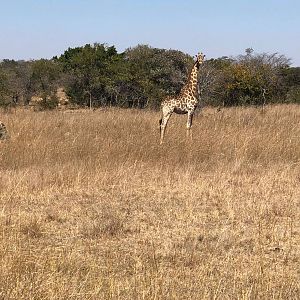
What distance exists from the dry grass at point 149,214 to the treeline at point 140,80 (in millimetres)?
12539

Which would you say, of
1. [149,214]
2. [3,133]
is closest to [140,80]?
[3,133]

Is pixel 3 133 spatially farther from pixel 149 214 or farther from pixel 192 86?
pixel 149 214

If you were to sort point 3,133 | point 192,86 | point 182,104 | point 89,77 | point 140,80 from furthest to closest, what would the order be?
1. point 89,77
2. point 140,80
3. point 192,86
4. point 182,104
5. point 3,133

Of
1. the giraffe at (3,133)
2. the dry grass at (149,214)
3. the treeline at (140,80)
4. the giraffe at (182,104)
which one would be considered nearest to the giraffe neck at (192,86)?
the giraffe at (182,104)

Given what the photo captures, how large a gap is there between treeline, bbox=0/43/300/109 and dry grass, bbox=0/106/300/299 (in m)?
12.5

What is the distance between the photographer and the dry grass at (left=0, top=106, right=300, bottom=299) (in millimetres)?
3479

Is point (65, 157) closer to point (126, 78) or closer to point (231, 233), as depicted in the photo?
point (231, 233)

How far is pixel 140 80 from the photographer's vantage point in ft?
84.5

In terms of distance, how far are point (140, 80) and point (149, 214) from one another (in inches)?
811

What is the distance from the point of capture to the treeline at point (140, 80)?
939 inches

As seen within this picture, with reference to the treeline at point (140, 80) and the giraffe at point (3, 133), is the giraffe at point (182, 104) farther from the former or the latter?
the treeline at point (140, 80)

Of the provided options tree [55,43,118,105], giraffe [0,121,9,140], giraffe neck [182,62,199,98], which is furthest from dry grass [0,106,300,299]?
tree [55,43,118,105]

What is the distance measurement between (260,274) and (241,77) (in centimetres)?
2416

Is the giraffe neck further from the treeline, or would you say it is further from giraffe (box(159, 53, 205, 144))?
the treeline
